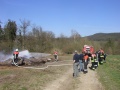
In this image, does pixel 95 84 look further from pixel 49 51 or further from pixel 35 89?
pixel 49 51

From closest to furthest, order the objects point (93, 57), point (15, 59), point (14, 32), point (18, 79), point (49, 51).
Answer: point (18, 79) → point (93, 57) → point (15, 59) → point (49, 51) → point (14, 32)

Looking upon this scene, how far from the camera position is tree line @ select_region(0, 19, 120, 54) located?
6512cm

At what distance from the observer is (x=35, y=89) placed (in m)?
15.1

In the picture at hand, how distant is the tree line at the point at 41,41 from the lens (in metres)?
65.1

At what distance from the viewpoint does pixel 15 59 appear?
96.9ft

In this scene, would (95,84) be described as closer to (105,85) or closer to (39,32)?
(105,85)

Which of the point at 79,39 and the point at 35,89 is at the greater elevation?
the point at 79,39

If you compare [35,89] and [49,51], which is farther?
[49,51]

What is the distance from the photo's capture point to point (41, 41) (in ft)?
218

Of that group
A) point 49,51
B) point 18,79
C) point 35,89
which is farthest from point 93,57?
point 49,51

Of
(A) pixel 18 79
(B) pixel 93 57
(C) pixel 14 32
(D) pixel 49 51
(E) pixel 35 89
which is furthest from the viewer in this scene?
(C) pixel 14 32

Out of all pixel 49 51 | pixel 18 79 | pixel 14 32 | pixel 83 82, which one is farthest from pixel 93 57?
pixel 14 32

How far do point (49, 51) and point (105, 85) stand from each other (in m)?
48.2

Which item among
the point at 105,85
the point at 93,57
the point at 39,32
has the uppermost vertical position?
the point at 39,32
